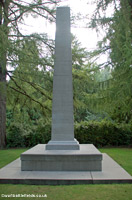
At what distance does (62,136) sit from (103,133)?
5.89 m

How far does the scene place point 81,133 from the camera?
39.5 ft

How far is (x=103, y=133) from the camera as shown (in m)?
12.2

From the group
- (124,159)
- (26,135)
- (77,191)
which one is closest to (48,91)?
(26,135)

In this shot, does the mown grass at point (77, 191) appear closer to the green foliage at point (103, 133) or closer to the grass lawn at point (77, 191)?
the grass lawn at point (77, 191)

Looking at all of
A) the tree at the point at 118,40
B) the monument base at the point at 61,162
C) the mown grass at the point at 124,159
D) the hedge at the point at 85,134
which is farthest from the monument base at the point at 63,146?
the hedge at the point at 85,134

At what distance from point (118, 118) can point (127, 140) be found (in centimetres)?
159

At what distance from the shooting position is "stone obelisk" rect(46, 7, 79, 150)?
6614mm

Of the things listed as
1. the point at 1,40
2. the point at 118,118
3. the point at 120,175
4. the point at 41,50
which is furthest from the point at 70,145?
the point at 118,118

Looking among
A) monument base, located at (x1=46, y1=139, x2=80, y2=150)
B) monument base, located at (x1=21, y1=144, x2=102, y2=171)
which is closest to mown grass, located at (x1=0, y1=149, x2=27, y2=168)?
monument base, located at (x1=21, y1=144, x2=102, y2=171)

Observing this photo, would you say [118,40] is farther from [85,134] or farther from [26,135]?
[26,135]

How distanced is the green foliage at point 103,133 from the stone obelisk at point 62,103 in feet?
17.6

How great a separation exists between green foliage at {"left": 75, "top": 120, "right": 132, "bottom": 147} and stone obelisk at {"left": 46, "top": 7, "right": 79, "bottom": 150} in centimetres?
537

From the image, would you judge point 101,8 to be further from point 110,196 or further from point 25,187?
point 25,187

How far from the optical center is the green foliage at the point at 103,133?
473 inches
